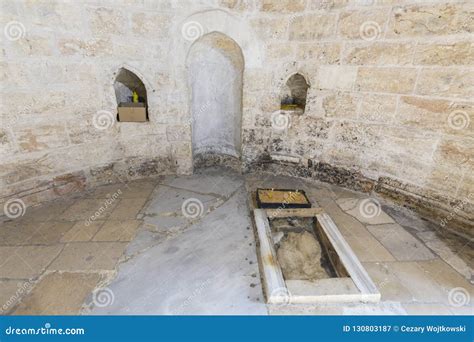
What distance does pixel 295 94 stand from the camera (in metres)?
4.34

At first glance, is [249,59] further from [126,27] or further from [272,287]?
[272,287]

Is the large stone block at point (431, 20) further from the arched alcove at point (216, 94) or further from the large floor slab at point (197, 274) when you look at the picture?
the large floor slab at point (197, 274)

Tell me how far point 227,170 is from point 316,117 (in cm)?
Result: 169

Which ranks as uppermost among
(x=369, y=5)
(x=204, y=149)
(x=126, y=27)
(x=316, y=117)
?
(x=369, y=5)

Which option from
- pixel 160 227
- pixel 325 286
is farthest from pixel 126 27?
pixel 325 286

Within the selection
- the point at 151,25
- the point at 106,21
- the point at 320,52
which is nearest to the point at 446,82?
the point at 320,52

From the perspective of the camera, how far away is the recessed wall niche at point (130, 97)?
151 inches

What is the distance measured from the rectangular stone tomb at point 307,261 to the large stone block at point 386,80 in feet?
5.72

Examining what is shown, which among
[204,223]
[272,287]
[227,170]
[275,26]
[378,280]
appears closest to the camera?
[272,287]

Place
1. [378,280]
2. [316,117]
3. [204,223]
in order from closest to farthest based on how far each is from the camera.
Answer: [378,280] → [204,223] → [316,117]

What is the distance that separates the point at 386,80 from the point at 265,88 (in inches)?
62.4

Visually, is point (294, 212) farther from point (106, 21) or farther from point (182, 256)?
point (106, 21)

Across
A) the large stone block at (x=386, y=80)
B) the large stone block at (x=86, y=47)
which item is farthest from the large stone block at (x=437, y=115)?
the large stone block at (x=86, y=47)

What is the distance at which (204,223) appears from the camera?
314cm
